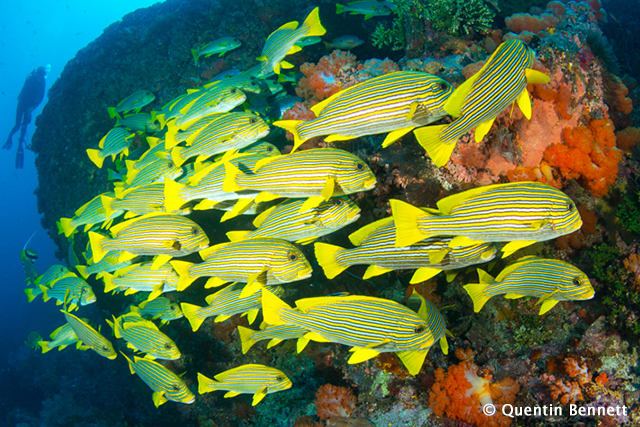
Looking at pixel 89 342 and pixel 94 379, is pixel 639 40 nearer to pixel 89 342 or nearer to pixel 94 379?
pixel 89 342

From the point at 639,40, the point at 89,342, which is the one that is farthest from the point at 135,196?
the point at 639,40

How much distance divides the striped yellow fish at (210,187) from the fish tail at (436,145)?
1874 millimetres

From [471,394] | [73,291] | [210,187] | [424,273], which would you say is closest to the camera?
[424,273]

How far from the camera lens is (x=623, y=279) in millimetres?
3443

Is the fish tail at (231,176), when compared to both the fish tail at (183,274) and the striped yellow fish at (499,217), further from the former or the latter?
the striped yellow fish at (499,217)

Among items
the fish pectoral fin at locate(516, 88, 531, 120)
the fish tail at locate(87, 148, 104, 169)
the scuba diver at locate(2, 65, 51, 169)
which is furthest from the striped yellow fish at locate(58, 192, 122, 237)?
the scuba diver at locate(2, 65, 51, 169)

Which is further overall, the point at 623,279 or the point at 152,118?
the point at 152,118

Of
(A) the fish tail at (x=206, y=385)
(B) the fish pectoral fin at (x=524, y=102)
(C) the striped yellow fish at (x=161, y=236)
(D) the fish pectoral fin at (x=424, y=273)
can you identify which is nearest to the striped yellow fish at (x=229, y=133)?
(C) the striped yellow fish at (x=161, y=236)

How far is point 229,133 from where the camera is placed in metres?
3.81

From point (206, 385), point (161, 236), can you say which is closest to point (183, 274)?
point (161, 236)

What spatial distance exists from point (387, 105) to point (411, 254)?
127cm

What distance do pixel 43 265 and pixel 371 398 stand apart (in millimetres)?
74230

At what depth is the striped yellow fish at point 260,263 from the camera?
3.06 metres

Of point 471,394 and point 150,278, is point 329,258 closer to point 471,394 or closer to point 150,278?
point 471,394
